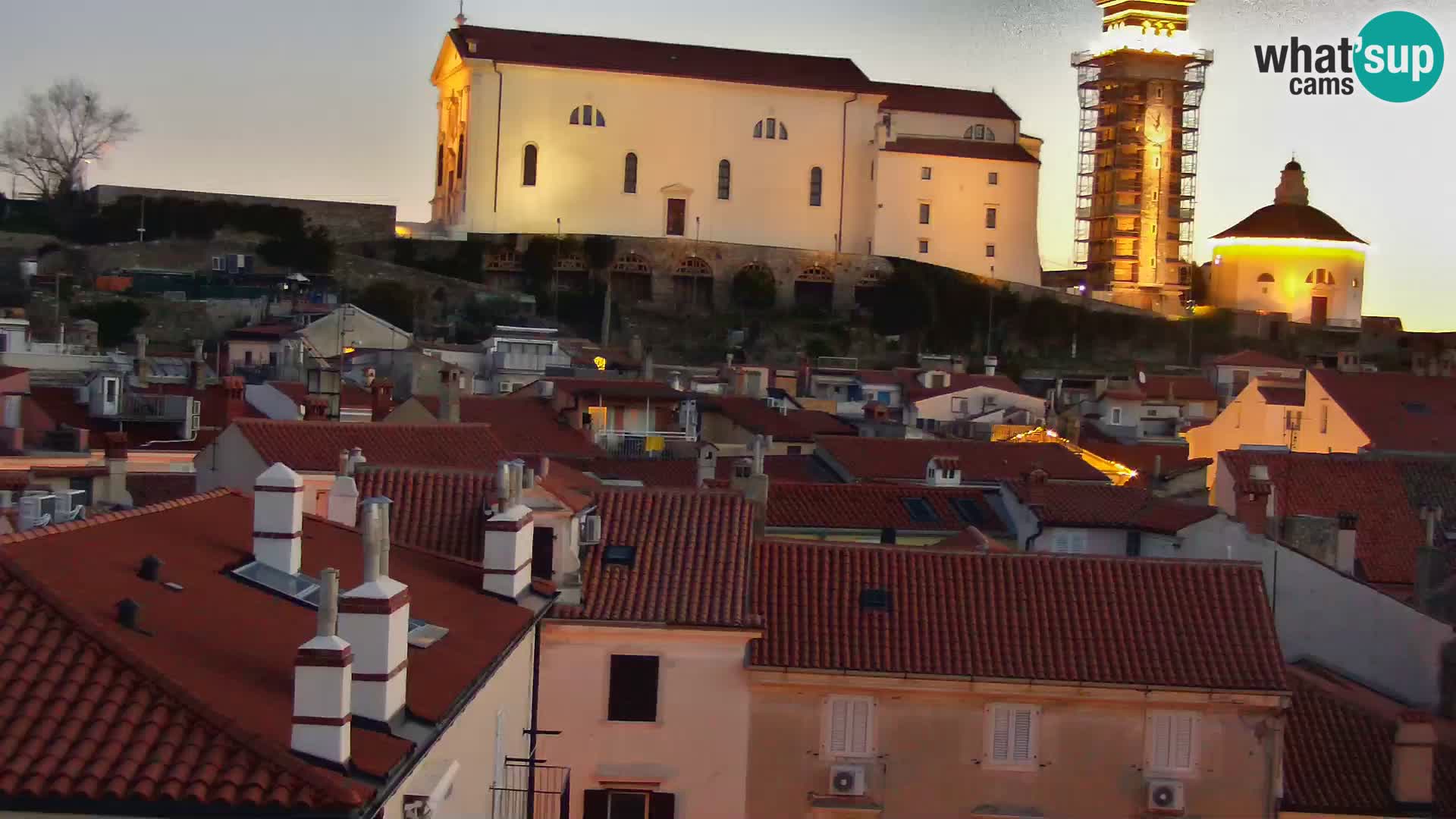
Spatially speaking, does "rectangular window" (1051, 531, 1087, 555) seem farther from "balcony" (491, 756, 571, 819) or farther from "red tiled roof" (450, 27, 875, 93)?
"red tiled roof" (450, 27, 875, 93)

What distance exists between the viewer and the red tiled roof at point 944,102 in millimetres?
84312

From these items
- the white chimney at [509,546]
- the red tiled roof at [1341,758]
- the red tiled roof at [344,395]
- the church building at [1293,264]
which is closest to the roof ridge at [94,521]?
the white chimney at [509,546]

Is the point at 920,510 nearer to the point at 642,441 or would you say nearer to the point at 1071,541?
the point at 1071,541

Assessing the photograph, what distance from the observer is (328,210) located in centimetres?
7794

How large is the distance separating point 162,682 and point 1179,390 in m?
60.2

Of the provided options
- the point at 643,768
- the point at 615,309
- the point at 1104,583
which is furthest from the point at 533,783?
the point at 615,309

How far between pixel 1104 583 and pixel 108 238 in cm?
6297

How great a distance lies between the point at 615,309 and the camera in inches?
3056

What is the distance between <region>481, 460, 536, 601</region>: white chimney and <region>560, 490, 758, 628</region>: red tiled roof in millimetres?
1374

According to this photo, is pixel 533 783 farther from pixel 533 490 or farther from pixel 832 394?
pixel 832 394

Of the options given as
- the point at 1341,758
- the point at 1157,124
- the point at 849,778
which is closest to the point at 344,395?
the point at 849,778

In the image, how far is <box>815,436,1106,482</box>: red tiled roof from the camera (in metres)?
35.0

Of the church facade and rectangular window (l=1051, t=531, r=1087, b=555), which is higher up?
the church facade

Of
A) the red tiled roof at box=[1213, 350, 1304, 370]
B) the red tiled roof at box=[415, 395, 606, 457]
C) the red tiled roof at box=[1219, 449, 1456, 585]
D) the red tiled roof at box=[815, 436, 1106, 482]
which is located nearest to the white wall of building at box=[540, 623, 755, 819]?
the red tiled roof at box=[1219, 449, 1456, 585]
